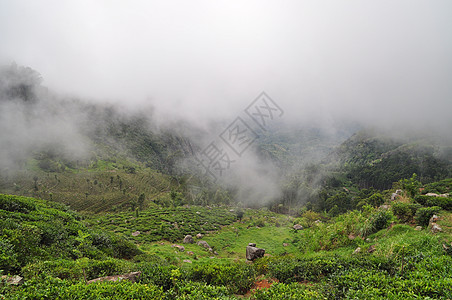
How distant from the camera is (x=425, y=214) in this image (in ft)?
45.0

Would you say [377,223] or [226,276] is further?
[377,223]

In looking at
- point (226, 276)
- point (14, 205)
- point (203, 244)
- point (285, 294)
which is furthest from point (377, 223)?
point (14, 205)

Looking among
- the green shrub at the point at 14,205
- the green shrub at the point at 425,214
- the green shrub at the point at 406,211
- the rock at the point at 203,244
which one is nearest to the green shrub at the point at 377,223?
the green shrub at the point at 406,211

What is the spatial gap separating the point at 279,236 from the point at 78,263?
36.4 metres

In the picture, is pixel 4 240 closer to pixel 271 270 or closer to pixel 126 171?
pixel 271 270

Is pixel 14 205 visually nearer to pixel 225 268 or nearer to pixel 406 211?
pixel 225 268

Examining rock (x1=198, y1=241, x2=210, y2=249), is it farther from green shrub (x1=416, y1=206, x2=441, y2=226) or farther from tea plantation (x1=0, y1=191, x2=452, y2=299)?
green shrub (x1=416, y1=206, x2=441, y2=226)

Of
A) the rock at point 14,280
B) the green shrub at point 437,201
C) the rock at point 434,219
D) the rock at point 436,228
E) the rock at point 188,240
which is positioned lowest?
the green shrub at point 437,201

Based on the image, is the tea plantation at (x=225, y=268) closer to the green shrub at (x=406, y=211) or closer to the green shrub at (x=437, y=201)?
the green shrub at (x=406, y=211)

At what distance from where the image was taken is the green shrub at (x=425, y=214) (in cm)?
1355

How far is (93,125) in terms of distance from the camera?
600 ft

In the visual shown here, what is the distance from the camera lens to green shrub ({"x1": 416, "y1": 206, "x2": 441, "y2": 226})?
13555 millimetres

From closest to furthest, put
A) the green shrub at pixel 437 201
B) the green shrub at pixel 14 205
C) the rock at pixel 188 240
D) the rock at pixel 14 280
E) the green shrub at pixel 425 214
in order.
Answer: the rock at pixel 14 280 < the green shrub at pixel 14 205 < the green shrub at pixel 425 214 < the green shrub at pixel 437 201 < the rock at pixel 188 240

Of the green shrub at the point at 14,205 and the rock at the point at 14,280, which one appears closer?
the rock at the point at 14,280
